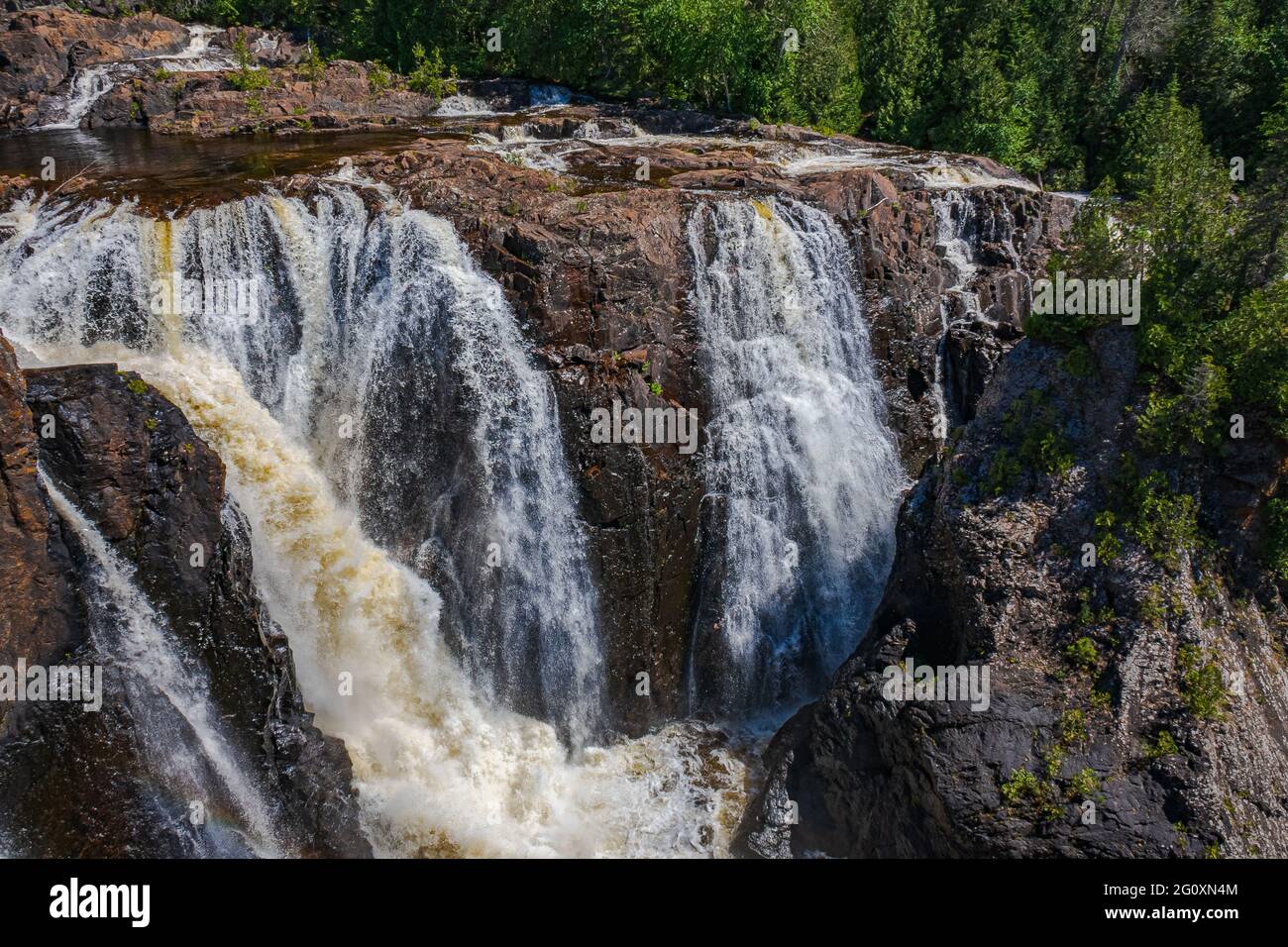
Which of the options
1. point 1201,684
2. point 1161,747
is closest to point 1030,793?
point 1161,747

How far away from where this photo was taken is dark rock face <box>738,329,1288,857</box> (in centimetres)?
1072

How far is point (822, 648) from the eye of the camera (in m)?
16.4

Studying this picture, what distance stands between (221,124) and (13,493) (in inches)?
852

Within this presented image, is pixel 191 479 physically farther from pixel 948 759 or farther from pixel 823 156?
pixel 823 156

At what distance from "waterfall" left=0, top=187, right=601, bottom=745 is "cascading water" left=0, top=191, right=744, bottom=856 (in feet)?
0.13

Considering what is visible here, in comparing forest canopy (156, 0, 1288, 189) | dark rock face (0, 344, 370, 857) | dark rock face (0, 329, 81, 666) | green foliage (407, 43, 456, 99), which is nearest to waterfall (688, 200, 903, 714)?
dark rock face (0, 344, 370, 857)

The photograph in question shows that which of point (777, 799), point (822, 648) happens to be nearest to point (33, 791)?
point (777, 799)

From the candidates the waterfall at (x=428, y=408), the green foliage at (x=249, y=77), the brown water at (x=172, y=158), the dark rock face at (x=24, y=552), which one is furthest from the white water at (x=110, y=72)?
the dark rock face at (x=24, y=552)

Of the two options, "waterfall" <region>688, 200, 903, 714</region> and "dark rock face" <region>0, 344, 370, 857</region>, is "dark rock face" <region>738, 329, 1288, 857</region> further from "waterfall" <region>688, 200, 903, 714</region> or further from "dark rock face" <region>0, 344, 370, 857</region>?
"dark rock face" <region>0, 344, 370, 857</region>

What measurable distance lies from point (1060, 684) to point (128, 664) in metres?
12.7

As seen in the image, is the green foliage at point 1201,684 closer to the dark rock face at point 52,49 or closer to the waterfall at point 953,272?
the waterfall at point 953,272

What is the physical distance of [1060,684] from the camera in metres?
11.4

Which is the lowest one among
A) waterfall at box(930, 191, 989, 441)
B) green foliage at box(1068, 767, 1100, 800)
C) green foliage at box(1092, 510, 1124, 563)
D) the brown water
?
green foliage at box(1068, 767, 1100, 800)

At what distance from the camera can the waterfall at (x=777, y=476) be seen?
16156mm
